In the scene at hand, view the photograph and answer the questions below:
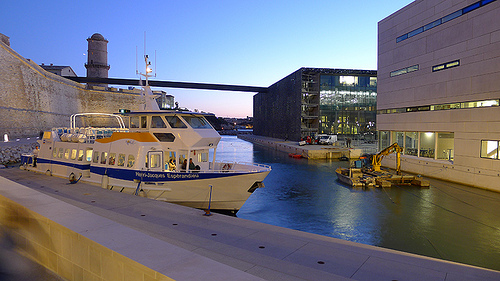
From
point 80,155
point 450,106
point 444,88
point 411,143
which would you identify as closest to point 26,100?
point 80,155

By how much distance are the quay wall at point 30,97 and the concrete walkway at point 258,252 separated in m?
44.1

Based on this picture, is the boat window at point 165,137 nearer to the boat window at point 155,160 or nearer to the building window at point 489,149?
the boat window at point 155,160

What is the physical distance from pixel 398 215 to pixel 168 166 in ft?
43.7

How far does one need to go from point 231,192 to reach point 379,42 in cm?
3015

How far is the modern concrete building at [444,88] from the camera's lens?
22438mm

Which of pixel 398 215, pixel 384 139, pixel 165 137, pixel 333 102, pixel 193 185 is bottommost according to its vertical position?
pixel 398 215

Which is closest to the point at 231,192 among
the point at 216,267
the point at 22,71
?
the point at 216,267

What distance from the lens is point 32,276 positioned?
580 centimetres

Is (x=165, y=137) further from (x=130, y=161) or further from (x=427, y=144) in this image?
(x=427, y=144)

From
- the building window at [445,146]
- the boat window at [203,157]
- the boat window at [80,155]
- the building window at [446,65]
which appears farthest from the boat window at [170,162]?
the building window at [446,65]

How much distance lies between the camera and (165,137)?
15.9 meters

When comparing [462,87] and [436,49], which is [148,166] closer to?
[462,87]

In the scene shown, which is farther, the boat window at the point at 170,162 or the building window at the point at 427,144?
the building window at the point at 427,144

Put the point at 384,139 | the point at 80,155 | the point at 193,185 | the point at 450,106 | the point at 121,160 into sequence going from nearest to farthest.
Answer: the point at 193,185 → the point at 121,160 → the point at 80,155 → the point at 450,106 → the point at 384,139
